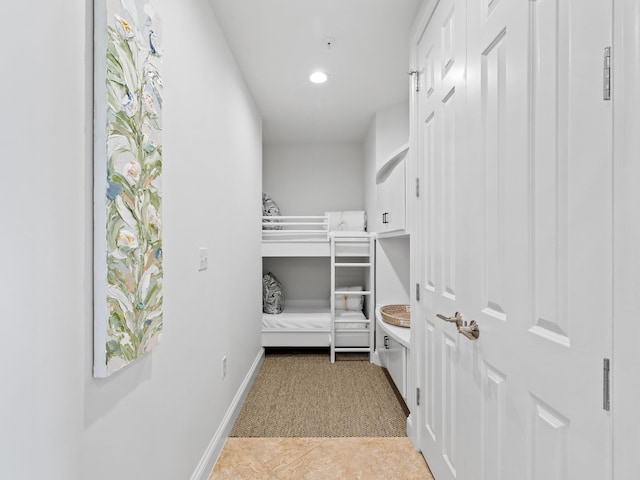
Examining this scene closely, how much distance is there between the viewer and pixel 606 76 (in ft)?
2.27

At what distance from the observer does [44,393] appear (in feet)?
2.56

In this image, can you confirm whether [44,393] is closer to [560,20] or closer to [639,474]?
[639,474]

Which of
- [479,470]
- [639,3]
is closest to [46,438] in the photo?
[479,470]

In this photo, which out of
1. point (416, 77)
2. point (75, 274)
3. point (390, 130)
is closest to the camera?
point (75, 274)

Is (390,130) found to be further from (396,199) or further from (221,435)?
(221,435)

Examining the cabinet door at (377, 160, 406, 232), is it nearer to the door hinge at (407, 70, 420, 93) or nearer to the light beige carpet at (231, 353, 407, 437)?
the door hinge at (407, 70, 420, 93)

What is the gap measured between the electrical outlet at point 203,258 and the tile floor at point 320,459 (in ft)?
3.45

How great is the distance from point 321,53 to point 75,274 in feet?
7.22

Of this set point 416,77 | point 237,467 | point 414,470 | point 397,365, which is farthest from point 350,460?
point 416,77

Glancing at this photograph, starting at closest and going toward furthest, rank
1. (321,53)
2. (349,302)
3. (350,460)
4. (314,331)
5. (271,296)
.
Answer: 1. (350,460)
2. (321,53)
3. (314,331)
4. (349,302)
5. (271,296)

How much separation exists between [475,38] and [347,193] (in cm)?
342

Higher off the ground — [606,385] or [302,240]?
[302,240]

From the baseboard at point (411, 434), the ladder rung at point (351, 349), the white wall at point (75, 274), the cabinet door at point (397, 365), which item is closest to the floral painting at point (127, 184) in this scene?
the white wall at point (75, 274)

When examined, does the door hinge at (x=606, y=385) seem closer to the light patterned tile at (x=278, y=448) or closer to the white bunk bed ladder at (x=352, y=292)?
the light patterned tile at (x=278, y=448)
